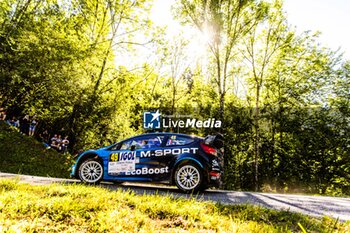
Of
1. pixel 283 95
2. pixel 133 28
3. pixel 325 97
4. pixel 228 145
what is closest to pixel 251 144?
pixel 228 145

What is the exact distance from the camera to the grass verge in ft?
10.9

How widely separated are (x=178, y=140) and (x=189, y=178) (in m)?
1.08

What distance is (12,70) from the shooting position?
603 inches

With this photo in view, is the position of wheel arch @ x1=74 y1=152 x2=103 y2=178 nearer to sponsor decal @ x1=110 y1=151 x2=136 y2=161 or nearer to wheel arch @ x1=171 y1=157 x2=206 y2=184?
sponsor decal @ x1=110 y1=151 x2=136 y2=161

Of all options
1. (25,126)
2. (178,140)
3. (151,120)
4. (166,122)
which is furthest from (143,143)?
(151,120)

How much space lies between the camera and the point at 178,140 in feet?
24.4

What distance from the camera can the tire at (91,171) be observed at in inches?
304

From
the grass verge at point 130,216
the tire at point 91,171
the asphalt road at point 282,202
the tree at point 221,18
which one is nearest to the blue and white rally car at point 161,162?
the tire at point 91,171

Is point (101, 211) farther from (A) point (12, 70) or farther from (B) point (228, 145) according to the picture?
(B) point (228, 145)

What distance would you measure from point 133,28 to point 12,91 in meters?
9.16

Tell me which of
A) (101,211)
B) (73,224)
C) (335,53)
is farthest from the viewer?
(335,53)

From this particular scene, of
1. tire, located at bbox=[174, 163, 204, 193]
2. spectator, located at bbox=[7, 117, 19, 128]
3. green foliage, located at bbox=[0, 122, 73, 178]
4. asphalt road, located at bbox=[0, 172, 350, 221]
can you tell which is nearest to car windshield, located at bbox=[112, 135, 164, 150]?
tire, located at bbox=[174, 163, 204, 193]

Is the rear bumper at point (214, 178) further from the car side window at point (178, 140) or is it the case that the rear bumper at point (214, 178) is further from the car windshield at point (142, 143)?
the car windshield at point (142, 143)

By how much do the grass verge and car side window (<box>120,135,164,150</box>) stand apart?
278cm
